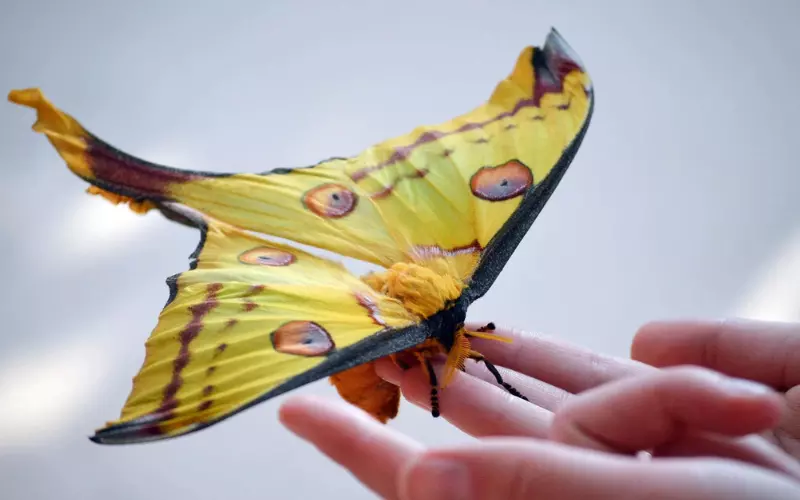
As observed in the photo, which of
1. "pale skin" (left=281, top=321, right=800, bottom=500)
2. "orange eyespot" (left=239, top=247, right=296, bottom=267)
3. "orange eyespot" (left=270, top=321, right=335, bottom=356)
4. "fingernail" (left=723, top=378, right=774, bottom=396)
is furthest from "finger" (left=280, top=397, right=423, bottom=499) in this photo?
"orange eyespot" (left=239, top=247, right=296, bottom=267)

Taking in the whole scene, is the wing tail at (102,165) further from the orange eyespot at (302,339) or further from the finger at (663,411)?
the finger at (663,411)

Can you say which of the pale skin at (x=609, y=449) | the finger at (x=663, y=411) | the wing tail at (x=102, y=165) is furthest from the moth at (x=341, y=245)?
the finger at (x=663, y=411)

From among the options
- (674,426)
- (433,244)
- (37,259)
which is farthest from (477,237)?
(37,259)

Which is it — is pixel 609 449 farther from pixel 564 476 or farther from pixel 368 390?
pixel 368 390

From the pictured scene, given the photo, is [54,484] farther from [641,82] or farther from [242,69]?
[641,82]

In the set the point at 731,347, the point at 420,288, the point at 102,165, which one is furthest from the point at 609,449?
the point at 102,165
